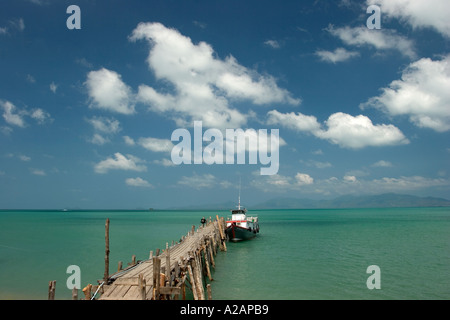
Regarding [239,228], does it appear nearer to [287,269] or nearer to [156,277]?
[287,269]

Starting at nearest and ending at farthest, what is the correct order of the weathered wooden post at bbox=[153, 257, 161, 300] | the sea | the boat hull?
the weathered wooden post at bbox=[153, 257, 161, 300], the sea, the boat hull

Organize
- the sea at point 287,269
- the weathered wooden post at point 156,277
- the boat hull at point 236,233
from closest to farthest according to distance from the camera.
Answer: the weathered wooden post at point 156,277
the sea at point 287,269
the boat hull at point 236,233

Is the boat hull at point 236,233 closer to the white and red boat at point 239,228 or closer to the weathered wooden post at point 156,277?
the white and red boat at point 239,228

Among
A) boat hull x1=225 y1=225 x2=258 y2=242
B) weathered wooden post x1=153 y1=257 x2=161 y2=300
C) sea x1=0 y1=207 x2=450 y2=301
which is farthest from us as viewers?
boat hull x1=225 y1=225 x2=258 y2=242

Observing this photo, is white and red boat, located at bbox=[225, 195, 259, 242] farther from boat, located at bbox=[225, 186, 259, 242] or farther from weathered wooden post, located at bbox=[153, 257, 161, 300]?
weathered wooden post, located at bbox=[153, 257, 161, 300]

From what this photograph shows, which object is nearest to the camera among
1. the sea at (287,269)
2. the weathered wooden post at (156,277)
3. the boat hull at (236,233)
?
the weathered wooden post at (156,277)

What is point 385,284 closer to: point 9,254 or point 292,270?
point 292,270

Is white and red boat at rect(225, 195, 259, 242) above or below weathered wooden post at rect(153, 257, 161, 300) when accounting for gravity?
below

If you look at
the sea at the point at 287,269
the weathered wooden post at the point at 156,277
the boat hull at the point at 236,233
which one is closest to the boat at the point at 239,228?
the boat hull at the point at 236,233

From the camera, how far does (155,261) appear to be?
1204 cm

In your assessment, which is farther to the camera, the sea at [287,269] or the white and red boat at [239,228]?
the white and red boat at [239,228]

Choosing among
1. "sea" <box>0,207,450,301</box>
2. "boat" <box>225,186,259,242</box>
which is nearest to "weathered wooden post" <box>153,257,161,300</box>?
"sea" <box>0,207,450,301</box>

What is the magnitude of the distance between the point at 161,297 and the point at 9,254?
30995 millimetres
